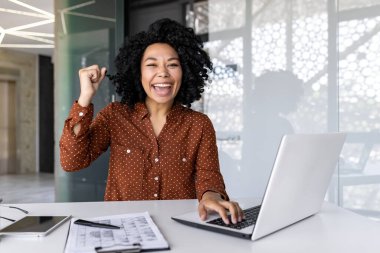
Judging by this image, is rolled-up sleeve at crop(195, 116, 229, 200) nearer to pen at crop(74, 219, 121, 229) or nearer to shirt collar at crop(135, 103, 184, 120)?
shirt collar at crop(135, 103, 184, 120)

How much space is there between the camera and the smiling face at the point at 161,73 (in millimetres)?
1633

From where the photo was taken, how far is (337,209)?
1.29 metres

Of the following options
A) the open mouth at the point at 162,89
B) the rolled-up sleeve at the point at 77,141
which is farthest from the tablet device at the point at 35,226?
the open mouth at the point at 162,89

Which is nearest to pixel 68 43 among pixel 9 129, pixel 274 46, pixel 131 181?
pixel 274 46

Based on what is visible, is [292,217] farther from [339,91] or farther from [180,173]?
[339,91]

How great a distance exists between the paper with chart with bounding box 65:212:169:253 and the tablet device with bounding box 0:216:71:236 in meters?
0.05

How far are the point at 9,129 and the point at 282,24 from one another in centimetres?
778

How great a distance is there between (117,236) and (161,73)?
0.85 meters

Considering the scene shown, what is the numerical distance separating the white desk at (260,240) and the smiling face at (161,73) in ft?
1.82

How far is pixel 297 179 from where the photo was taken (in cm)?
92

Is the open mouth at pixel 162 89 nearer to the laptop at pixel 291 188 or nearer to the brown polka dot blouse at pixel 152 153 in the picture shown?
the brown polka dot blouse at pixel 152 153

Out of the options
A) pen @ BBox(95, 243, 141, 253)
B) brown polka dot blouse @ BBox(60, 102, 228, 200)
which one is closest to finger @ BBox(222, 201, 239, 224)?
pen @ BBox(95, 243, 141, 253)

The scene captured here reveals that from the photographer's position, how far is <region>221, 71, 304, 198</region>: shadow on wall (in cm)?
307

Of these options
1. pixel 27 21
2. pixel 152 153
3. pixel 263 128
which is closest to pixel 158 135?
pixel 152 153
